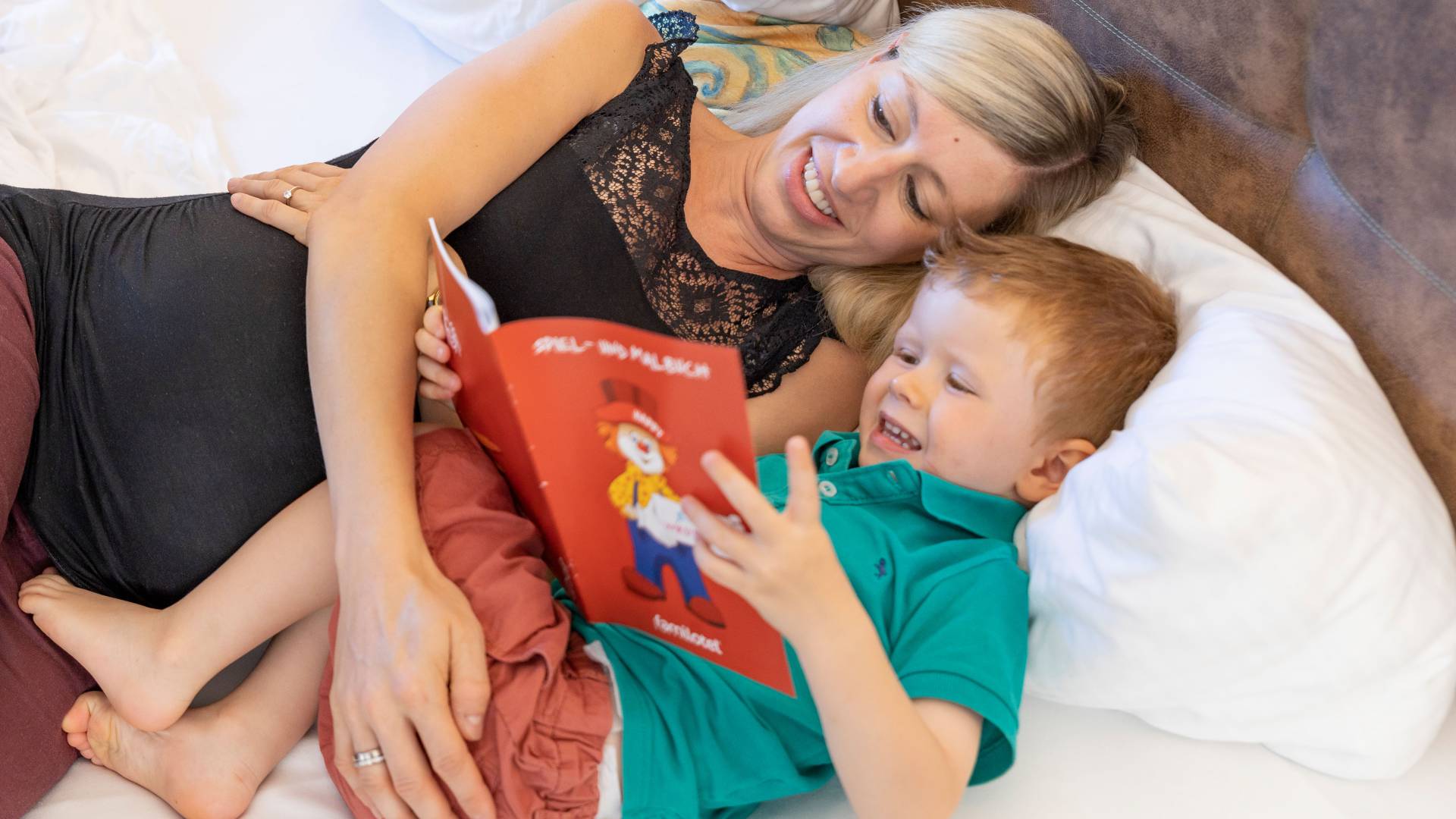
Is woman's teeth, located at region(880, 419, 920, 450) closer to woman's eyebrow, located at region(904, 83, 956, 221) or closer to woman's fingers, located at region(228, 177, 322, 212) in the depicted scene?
woman's eyebrow, located at region(904, 83, 956, 221)

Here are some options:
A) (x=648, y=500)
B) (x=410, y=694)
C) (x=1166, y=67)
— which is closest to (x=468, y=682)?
(x=410, y=694)

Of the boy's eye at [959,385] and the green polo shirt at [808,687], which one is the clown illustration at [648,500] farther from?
the boy's eye at [959,385]

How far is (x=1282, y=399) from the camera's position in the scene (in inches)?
39.9

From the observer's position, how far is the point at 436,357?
3.52ft

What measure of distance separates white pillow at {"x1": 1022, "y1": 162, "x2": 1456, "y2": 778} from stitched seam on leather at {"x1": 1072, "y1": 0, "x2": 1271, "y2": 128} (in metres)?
0.33

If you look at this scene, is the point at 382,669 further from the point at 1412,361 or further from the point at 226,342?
the point at 1412,361

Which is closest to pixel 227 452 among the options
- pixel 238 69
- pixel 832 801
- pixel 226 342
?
pixel 226 342

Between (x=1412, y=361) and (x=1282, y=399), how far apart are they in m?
0.20

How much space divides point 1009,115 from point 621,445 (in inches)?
30.0

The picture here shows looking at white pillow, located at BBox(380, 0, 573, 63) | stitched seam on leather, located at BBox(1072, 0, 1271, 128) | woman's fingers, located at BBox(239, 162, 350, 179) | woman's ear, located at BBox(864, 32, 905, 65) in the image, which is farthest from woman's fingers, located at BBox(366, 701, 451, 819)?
white pillow, located at BBox(380, 0, 573, 63)

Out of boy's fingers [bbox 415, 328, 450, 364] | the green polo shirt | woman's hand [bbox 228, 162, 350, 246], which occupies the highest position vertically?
woman's hand [bbox 228, 162, 350, 246]

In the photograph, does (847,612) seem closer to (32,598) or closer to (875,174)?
(875,174)

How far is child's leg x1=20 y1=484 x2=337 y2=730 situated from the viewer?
108cm

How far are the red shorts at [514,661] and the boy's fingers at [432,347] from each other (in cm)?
11
